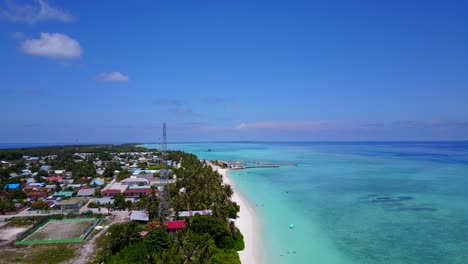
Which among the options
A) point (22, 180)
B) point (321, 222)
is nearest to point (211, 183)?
point (321, 222)

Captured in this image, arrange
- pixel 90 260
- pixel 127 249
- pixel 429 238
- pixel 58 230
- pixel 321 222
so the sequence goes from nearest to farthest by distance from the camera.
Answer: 1. pixel 127 249
2. pixel 90 260
3. pixel 429 238
4. pixel 58 230
5. pixel 321 222

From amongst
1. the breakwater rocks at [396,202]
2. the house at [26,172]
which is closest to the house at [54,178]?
the house at [26,172]

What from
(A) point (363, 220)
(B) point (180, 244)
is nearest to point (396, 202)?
(A) point (363, 220)

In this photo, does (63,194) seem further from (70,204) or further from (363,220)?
(363,220)

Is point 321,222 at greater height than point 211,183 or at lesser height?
lesser

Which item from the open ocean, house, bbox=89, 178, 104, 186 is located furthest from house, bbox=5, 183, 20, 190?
the open ocean

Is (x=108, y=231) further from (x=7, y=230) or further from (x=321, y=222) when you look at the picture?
(x=321, y=222)

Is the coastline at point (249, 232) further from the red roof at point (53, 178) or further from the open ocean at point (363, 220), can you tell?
the red roof at point (53, 178)

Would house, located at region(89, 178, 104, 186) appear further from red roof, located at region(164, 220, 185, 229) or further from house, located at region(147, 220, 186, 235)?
red roof, located at region(164, 220, 185, 229)
